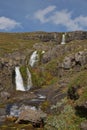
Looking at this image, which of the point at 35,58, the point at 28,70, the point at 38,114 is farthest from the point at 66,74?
the point at 38,114

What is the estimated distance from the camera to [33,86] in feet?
311

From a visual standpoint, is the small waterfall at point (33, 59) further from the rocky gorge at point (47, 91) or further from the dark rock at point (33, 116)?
the dark rock at point (33, 116)

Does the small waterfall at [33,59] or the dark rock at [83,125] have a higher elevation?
the small waterfall at [33,59]

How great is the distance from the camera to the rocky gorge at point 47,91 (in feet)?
106

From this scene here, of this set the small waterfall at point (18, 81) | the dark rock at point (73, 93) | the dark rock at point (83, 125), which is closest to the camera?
the dark rock at point (83, 125)

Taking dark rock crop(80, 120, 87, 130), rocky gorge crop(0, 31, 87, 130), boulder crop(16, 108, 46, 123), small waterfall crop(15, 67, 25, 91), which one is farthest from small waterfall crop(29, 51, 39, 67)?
dark rock crop(80, 120, 87, 130)

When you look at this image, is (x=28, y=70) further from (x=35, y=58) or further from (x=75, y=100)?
(x=75, y=100)

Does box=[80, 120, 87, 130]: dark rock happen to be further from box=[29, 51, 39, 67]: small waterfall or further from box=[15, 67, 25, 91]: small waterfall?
box=[29, 51, 39, 67]: small waterfall

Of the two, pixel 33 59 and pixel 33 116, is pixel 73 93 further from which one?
pixel 33 59

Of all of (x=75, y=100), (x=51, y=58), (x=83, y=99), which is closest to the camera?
(x=83, y=99)

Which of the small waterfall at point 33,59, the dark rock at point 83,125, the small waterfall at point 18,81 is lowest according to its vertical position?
the small waterfall at point 18,81

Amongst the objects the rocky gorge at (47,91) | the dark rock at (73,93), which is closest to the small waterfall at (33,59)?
the rocky gorge at (47,91)

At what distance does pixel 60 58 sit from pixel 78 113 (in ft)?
242

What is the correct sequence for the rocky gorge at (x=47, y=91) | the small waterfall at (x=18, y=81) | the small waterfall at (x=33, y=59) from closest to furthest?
the rocky gorge at (x=47, y=91)
the small waterfall at (x=18, y=81)
the small waterfall at (x=33, y=59)
